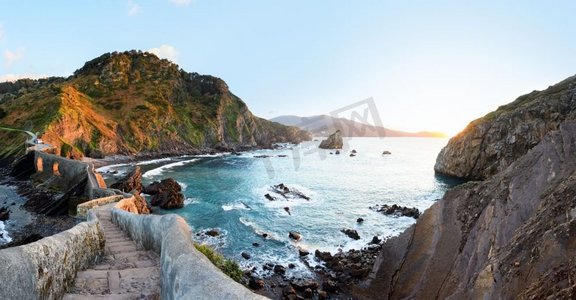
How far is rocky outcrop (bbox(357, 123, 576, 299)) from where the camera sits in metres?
10.2

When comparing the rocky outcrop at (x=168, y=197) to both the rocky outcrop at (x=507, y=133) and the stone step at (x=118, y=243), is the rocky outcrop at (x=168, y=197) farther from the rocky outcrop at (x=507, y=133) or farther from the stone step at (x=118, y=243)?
the rocky outcrop at (x=507, y=133)

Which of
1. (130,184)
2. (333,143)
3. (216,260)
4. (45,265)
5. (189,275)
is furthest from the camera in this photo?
(333,143)

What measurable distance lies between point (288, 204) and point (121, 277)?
141 feet

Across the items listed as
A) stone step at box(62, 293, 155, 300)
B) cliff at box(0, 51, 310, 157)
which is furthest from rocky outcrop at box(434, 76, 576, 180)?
cliff at box(0, 51, 310, 157)

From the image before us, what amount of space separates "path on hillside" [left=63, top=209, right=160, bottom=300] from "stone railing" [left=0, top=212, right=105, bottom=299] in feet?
1.08

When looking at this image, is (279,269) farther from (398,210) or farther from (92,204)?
(398,210)

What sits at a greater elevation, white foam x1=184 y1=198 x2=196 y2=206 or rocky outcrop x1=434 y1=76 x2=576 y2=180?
rocky outcrop x1=434 y1=76 x2=576 y2=180

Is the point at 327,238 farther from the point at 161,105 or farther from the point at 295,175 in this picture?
the point at 161,105

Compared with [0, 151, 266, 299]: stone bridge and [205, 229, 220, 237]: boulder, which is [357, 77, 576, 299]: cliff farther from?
[205, 229, 220, 237]: boulder

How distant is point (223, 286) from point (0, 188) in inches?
2016

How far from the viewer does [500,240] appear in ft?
44.7

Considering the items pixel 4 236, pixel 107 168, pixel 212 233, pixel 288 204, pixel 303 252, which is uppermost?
pixel 107 168

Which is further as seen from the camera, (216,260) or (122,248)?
(216,260)

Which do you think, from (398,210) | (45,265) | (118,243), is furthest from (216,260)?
(398,210)
